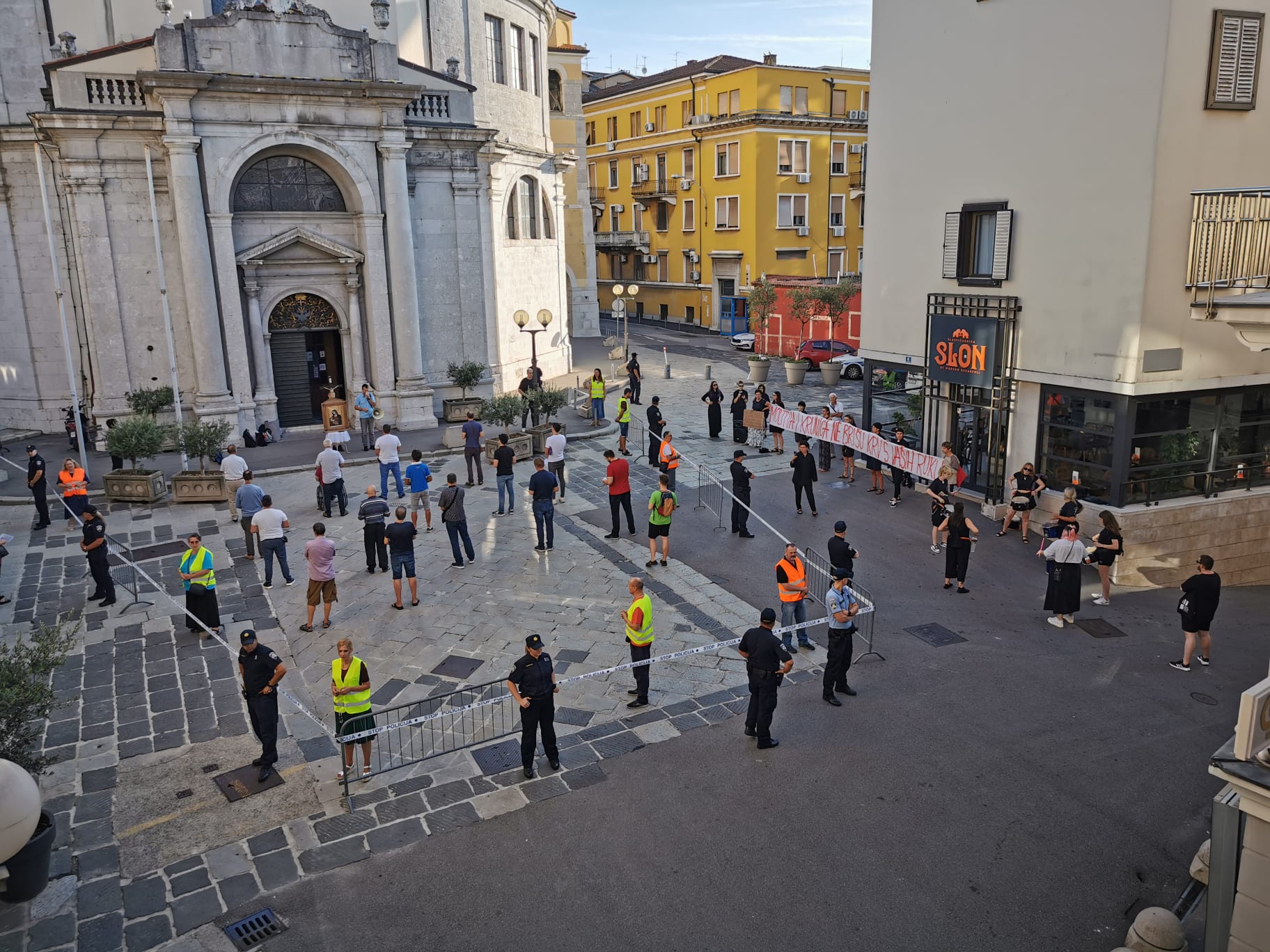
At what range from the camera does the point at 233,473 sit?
57.9 feet

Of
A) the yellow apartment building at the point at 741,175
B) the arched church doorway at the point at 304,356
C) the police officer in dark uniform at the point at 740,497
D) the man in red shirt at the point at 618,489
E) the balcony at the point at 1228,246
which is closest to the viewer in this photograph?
the balcony at the point at 1228,246

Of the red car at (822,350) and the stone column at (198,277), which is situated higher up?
the stone column at (198,277)

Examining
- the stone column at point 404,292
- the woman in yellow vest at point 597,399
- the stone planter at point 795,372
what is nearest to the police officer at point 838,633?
the woman in yellow vest at point 597,399

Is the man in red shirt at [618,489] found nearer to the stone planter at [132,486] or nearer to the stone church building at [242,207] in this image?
the stone planter at [132,486]

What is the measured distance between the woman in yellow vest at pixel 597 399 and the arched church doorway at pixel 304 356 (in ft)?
22.8

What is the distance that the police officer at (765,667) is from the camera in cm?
977

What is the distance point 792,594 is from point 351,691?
5.71 m

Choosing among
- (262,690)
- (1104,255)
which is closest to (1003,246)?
(1104,255)

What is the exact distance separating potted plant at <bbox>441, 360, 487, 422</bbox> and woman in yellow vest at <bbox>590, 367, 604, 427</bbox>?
325 cm

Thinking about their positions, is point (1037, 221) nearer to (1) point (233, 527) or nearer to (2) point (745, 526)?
(2) point (745, 526)

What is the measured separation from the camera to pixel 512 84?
32.5 m

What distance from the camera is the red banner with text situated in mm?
18641

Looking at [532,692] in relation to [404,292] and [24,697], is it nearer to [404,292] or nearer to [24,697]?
[24,697]

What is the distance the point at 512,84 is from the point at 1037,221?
21241 millimetres
